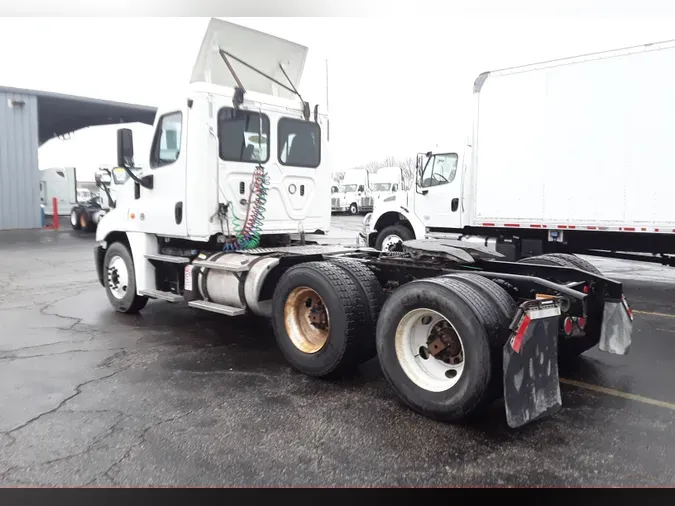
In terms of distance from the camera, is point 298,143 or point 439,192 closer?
point 298,143

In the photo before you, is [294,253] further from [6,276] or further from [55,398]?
[6,276]

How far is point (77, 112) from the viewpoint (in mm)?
29391

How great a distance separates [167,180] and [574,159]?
6.58 metres

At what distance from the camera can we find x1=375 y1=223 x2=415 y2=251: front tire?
12227mm

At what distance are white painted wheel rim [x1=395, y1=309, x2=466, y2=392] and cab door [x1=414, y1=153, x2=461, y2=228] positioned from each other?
7.60 m

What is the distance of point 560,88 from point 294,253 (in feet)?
19.9

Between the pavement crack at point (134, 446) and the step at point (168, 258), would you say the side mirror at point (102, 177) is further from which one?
the pavement crack at point (134, 446)

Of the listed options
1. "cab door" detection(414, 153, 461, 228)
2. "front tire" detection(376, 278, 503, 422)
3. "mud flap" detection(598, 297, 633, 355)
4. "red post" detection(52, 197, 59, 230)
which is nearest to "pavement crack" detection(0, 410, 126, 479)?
"front tire" detection(376, 278, 503, 422)

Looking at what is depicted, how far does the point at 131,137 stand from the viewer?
6543 millimetres

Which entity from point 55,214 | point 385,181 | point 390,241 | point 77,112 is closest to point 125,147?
point 390,241

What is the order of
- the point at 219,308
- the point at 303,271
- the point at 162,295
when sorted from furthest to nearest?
the point at 162,295 < the point at 219,308 < the point at 303,271

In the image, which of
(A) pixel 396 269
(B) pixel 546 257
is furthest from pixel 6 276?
(B) pixel 546 257

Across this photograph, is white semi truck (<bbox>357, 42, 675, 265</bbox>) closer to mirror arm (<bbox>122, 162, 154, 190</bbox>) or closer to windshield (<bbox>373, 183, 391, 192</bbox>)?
mirror arm (<bbox>122, 162, 154, 190</bbox>)

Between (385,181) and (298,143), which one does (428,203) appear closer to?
(298,143)
